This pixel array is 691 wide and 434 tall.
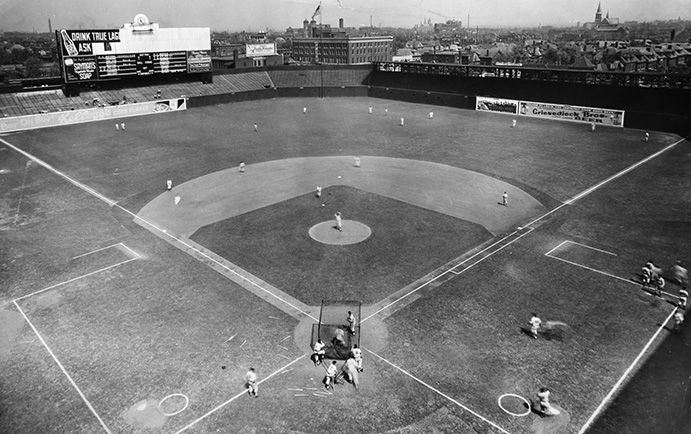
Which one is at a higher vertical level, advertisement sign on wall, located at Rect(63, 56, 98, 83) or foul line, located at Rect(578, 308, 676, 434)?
advertisement sign on wall, located at Rect(63, 56, 98, 83)

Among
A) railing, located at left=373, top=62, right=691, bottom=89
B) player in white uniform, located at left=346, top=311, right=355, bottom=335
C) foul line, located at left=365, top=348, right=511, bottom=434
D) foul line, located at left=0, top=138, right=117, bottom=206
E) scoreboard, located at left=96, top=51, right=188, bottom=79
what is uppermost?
scoreboard, located at left=96, top=51, right=188, bottom=79

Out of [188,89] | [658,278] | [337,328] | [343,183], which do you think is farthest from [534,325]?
[188,89]

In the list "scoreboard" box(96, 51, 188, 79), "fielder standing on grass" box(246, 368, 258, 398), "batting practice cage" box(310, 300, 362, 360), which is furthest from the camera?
"scoreboard" box(96, 51, 188, 79)

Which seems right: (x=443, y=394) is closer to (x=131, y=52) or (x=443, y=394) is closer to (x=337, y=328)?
(x=337, y=328)

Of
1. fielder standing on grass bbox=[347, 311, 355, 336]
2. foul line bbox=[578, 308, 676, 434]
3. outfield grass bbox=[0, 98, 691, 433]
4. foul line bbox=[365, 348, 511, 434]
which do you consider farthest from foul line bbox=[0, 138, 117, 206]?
foul line bbox=[578, 308, 676, 434]

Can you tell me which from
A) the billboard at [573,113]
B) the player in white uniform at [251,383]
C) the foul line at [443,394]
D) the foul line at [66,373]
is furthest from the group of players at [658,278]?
the billboard at [573,113]

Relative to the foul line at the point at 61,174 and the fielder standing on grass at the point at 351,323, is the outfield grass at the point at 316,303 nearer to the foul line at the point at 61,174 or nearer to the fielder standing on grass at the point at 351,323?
the foul line at the point at 61,174

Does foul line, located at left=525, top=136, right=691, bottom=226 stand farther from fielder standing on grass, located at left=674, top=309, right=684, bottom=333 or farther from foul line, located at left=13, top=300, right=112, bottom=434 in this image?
foul line, located at left=13, top=300, right=112, bottom=434

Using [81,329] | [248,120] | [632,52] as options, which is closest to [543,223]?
[81,329]
